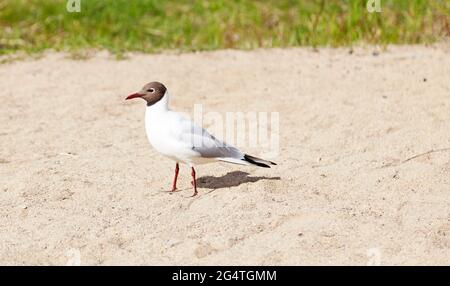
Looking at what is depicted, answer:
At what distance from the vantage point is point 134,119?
21.5 feet

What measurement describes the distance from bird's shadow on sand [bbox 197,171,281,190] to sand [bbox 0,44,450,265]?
2cm

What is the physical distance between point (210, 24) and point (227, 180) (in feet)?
13.4

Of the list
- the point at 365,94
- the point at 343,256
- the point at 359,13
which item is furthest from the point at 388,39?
the point at 343,256

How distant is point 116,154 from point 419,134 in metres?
2.12

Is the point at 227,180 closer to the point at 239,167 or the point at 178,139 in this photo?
the point at 239,167

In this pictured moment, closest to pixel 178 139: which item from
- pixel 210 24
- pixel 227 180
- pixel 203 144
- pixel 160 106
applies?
pixel 203 144

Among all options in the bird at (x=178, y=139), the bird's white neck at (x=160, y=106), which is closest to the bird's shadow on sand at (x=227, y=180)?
the bird at (x=178, y=139)

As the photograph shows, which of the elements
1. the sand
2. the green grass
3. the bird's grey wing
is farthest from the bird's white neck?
the green grass

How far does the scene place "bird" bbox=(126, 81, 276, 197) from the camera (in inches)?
189

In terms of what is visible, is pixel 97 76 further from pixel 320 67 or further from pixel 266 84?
pixel 320 67

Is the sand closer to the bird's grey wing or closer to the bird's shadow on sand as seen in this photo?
the bird's shadow on sand

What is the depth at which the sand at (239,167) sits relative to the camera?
423 centimetres

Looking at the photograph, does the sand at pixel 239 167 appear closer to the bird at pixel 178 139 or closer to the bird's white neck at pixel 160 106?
the bird at pixel 178 139

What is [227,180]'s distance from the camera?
17.2 feet
